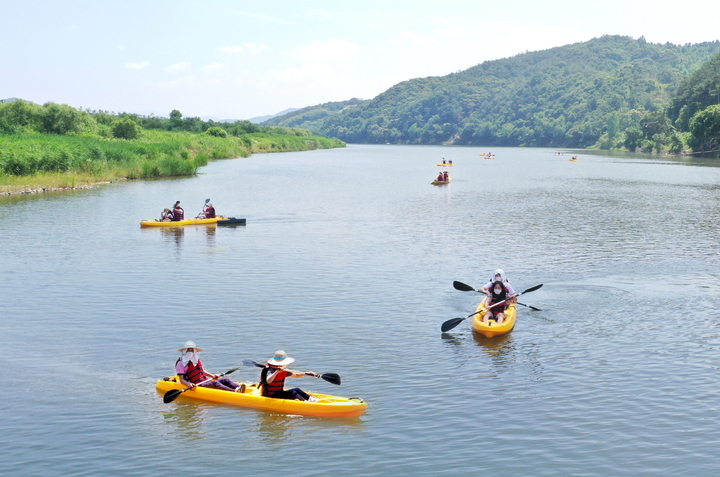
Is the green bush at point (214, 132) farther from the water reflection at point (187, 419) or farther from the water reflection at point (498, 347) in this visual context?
the water reflection at point (187, 419)

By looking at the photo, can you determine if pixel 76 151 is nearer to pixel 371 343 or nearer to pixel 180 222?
pixel 180 222

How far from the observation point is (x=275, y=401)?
1631 centimetres

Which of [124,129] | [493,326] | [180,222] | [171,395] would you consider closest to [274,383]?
[171,395]

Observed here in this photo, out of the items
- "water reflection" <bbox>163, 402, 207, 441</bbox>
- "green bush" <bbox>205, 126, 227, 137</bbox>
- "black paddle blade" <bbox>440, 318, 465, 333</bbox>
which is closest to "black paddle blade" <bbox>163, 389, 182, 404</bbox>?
"water reflection" <bbox>163, 402, 207, 441</bbox>

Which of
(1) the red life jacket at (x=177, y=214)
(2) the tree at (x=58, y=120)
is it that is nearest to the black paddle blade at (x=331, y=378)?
(1) the red life jacket at (x=177, y=214)

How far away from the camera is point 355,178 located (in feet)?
274

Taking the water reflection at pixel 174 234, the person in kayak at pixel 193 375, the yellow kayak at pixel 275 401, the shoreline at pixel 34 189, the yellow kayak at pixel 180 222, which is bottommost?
the yellow kayak at pixel 275 401

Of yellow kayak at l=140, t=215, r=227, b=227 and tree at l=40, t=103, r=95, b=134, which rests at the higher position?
tree at l=40, t=103, r=95, b=134

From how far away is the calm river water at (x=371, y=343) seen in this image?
564 inches

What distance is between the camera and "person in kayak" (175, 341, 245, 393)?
1706 cm

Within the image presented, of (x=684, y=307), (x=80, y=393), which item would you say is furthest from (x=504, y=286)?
(x=80, y=393)

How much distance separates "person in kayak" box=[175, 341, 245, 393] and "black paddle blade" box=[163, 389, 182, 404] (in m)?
0.36

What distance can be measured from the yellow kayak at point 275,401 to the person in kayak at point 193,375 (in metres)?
0.13

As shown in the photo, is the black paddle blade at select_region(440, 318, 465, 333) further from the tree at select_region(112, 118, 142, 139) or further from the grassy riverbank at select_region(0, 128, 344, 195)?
the tree at select_region(112, 118, 142, 139)
